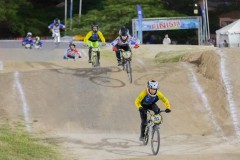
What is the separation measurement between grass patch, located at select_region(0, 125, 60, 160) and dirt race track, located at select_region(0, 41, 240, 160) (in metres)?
0.43

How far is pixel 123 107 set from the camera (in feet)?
55.8

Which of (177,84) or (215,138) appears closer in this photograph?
(215,138)

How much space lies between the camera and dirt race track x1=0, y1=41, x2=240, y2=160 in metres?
14.2

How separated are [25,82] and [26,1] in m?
35.3

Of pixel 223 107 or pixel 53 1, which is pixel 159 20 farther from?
pixel 223 107

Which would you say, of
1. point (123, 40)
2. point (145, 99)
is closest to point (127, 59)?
point (123, 40)

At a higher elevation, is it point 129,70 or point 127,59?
point 127,59

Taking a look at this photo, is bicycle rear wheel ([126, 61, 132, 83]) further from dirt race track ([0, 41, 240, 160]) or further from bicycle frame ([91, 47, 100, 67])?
bicycle frame ([91, 47, 100, 67])

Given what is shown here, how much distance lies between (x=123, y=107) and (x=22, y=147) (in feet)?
16.1

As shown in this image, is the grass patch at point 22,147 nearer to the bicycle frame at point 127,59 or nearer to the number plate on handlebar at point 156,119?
the number plate on handlebar at point 156,119

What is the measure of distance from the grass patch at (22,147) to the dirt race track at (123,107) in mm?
426

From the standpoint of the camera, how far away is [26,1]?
5272 centimetres

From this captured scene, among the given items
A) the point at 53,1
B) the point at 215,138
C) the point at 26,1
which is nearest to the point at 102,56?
the point at 215,138

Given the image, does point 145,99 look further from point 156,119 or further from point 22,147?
point 22,147
